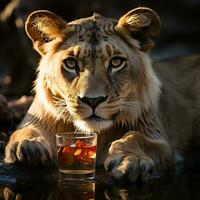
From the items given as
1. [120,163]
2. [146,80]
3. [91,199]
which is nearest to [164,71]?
[146,80]

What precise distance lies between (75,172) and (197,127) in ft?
5.01

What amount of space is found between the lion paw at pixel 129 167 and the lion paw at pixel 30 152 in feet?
1.21

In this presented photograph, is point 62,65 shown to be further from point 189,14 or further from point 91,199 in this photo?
point 189,14

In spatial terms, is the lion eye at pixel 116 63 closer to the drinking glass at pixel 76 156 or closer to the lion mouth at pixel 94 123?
the lion mouth at pixel 94 123

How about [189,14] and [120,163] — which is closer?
[120,163]

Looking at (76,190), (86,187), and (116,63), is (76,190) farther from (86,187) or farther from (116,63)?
(116,63)

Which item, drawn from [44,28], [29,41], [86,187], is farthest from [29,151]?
[29,41]

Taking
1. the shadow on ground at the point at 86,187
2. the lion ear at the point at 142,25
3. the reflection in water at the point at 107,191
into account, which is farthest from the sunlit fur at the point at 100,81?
the reflection in water at the point at 107,191

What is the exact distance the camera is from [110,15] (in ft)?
27.1

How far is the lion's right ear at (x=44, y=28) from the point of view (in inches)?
183

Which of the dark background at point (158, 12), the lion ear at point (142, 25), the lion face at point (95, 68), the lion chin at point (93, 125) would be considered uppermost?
the dark background at point (158, 12)

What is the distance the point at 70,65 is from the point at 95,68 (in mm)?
201

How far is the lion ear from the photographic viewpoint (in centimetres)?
461

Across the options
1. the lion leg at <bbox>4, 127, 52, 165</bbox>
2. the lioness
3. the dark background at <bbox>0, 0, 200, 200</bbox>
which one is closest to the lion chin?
the lioness
